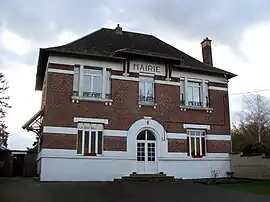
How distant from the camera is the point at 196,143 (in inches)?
807

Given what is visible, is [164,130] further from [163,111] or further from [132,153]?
[132,153]

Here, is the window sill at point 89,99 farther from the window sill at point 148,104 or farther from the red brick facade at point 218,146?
the red brick facade at point 218,146

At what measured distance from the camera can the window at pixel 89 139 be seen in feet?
59.4

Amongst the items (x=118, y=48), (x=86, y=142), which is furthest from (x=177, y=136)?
(x=118, y=48)

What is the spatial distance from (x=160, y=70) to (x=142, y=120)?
321 cm

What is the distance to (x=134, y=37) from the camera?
23344 mm

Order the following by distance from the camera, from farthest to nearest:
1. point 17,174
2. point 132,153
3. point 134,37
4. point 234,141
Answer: point 234,141 → point 17,174 → point 134,37 → point 132,153

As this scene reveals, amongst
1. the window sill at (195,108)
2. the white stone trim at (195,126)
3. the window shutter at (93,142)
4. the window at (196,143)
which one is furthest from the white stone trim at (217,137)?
the window shutter at (93,142)

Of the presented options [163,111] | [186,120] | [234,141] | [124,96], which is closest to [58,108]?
[124,96]

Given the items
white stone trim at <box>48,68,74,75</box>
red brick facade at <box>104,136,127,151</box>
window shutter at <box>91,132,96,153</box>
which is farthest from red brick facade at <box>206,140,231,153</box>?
white stone trim at <box>48,68,74,75</box>

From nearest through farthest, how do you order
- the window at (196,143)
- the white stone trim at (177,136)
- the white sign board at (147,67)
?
the white stone trim at (177,136) → the white sign board at (147,67) → the window at (196,143)

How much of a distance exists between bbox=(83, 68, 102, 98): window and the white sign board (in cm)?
193

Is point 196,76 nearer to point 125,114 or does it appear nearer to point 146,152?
point 125,114

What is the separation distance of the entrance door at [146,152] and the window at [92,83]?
337 cm
